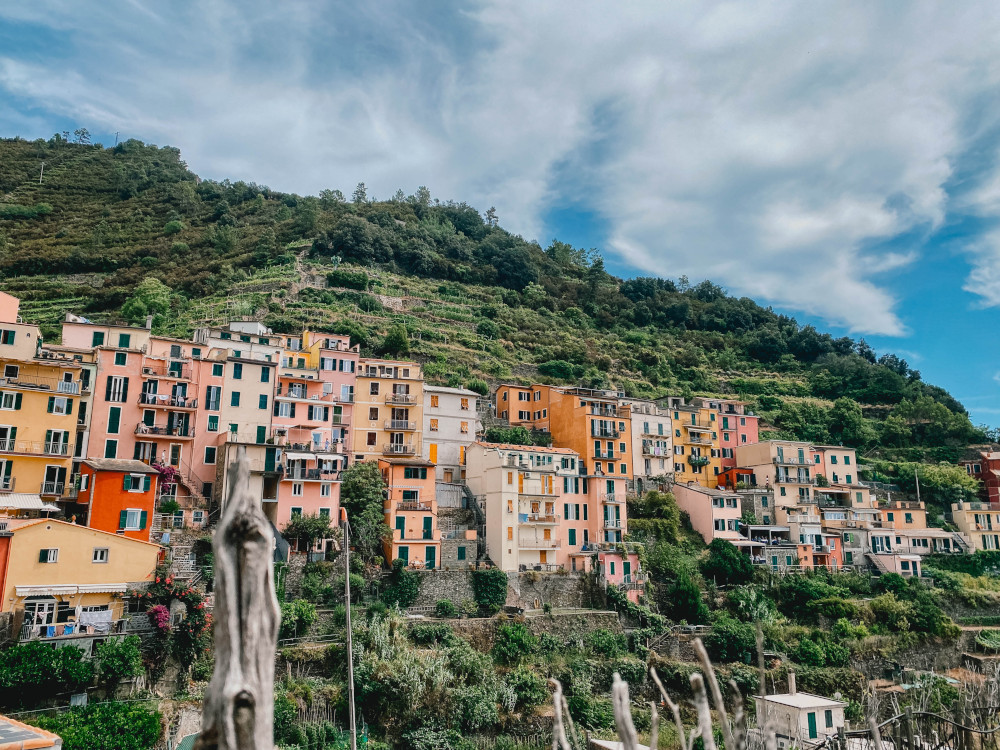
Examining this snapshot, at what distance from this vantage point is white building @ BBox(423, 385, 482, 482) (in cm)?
5475

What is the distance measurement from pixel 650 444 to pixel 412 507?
80.3 ft

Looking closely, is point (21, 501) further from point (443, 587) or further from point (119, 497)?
point (443, 587)

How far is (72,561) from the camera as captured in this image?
105ft

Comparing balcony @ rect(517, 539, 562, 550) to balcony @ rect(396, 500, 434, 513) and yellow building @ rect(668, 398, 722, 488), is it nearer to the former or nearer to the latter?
balcony @ rect(396, 500, 434, 513)

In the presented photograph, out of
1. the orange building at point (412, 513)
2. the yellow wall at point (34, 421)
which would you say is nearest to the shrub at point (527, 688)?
the orange building at point (412, 513)

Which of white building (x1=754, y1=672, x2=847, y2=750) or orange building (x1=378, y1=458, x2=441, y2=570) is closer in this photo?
white building (x1=754, y1=672, x2=847, y2=750)

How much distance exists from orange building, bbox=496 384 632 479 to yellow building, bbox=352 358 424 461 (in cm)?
1212

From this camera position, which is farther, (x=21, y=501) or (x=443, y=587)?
(x=443, y=587)

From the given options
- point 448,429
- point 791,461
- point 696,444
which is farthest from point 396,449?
point 791,461

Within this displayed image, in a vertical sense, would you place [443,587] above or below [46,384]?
below

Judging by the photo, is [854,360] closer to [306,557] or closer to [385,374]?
[385,374]

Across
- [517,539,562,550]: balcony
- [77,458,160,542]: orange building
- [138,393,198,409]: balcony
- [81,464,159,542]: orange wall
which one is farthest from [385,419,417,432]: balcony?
[81,464,159,542]: orange wall

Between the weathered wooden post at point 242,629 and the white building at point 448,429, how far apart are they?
166 ft

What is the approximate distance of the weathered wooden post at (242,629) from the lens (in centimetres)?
A: 338
